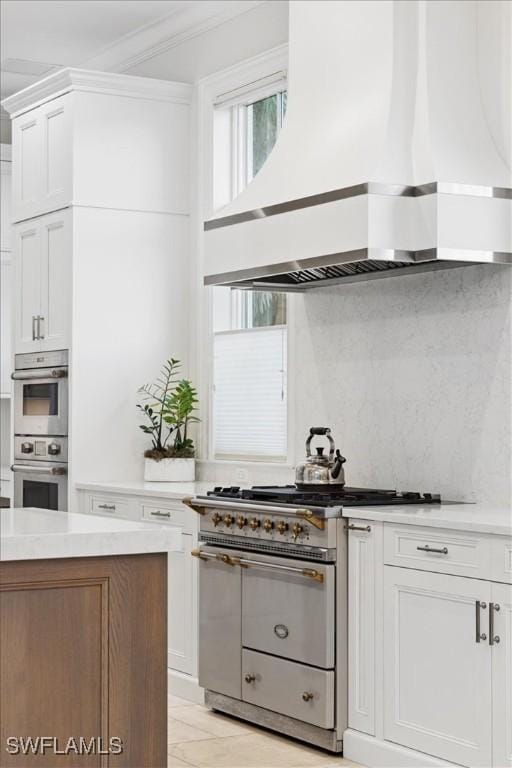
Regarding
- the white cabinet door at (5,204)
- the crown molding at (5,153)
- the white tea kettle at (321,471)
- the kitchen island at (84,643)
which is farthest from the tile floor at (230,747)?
the crown molding at (5,153)

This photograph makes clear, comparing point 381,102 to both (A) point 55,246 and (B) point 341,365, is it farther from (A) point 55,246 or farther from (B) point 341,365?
(A) point 55,246

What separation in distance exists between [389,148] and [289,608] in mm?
1678

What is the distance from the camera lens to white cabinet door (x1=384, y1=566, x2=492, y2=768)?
3574 mm

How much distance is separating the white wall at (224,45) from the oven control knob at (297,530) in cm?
236

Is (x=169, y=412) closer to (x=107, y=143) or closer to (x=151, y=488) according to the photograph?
(x=151, y=488)

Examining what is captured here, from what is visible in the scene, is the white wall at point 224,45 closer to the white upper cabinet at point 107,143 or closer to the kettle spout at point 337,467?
the white upper cabinet at point 107,143

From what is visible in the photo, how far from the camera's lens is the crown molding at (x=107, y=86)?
18.7ft

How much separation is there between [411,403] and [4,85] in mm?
3826

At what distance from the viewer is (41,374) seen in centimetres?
591

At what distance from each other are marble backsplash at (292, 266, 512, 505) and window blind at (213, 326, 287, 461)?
234 mm

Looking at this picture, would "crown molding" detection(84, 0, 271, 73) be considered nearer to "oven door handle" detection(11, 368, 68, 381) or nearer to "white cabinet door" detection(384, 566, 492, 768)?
"oven door handle" detection(11, 368, 68, 381)

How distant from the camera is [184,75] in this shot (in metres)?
6.06

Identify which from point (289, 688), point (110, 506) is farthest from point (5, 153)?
point (289, 688)

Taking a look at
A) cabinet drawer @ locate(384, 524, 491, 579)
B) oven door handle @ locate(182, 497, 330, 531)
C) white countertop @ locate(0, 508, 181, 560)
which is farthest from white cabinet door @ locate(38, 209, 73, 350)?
white countertop @ locate(0, 508, 181, 560)
